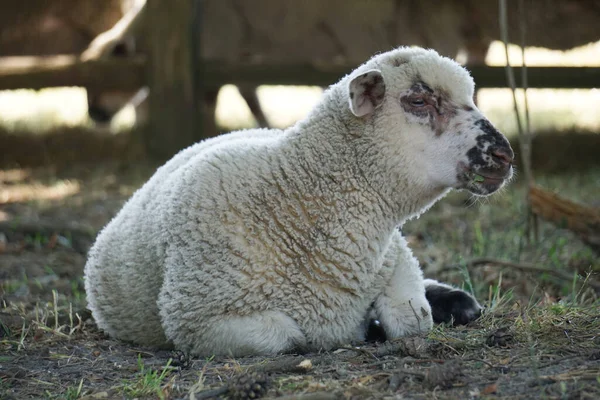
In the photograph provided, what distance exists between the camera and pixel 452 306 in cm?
396

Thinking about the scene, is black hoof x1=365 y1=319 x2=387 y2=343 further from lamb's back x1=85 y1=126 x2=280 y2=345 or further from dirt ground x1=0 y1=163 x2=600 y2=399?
lamb's back x1=85 y1=126 x2=280 y2=345

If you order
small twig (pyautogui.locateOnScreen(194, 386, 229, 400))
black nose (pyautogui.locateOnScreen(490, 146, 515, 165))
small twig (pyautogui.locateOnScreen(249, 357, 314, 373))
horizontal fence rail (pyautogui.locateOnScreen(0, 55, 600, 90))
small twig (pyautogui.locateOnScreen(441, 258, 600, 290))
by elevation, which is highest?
horizontal fence rail (pyautogui.locateOnScreen(0, 55, 600, 90))

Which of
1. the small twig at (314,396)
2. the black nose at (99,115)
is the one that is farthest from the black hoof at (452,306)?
the black nose at (99,115)

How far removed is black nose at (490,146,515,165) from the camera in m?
→ 3.51

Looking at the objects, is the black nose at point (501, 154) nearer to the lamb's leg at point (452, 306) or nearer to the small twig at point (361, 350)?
the lamb's leg at point (452, 306)

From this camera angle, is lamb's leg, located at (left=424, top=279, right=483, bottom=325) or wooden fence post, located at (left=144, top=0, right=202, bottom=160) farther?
wooden fence post, located at (left=144, top=0, right=202, bottom=160)

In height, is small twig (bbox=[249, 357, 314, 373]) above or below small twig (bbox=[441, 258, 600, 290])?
above

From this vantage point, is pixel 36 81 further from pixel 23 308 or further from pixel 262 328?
pixel 262 328

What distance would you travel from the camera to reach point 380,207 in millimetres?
3701

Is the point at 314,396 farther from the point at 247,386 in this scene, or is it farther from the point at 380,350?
the point at 380,350

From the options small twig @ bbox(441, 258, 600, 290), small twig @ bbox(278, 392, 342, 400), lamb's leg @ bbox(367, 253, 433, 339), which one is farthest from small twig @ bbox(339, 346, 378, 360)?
small twig @ bbox(441, 258, 600, 290)

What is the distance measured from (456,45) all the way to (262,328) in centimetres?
578

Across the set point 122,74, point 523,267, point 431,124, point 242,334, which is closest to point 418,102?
point 431,124

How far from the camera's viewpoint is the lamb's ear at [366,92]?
3584 millimetres
